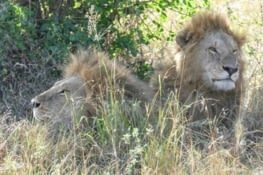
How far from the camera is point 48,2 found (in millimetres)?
6836

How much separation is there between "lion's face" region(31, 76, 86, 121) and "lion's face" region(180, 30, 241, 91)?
910mm

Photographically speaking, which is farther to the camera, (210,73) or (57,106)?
(210,73)

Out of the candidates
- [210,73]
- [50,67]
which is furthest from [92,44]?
[210,73]

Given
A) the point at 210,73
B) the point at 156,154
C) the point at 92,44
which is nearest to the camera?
the point at 156,154

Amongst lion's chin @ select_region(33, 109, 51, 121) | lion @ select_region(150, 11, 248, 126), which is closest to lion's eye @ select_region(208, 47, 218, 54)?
lion @ select_region(150, 11, 248, 126)

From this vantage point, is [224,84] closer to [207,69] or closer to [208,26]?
[207,69]

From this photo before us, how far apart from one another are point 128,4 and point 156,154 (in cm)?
213

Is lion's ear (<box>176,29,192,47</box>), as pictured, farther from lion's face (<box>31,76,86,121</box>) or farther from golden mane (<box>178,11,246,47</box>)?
lion's face (<box>31,76,86,121</box>)

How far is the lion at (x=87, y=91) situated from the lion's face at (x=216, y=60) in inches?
18.2

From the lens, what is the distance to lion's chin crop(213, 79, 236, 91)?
225 inches

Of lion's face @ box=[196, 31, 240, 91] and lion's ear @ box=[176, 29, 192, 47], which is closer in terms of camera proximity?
lion's face @ box=[196, 31, 240, 91]

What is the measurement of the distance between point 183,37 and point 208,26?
197 mm

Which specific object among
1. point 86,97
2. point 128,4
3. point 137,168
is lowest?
point 137,168

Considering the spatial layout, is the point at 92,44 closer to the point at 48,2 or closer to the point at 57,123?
the point at 48,2
